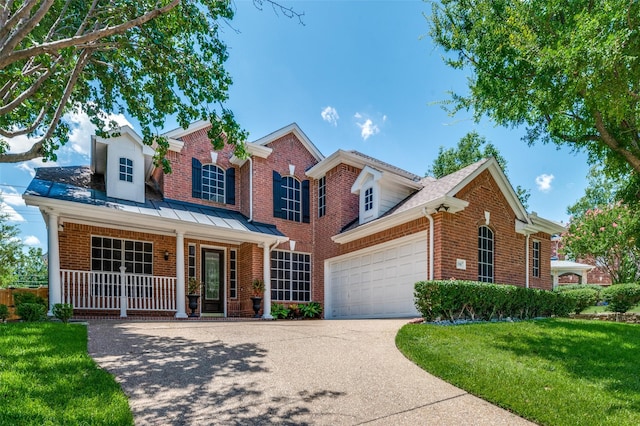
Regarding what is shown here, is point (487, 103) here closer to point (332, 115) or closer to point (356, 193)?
point (356, 193)

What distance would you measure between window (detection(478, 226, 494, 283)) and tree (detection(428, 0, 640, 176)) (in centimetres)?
338

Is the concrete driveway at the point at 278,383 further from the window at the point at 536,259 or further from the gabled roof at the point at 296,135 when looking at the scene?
the window at the point at 536,259

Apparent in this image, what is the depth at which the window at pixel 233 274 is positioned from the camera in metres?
13.8

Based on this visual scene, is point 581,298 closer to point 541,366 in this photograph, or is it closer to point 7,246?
point 541,366

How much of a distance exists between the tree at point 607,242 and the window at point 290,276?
743 inches

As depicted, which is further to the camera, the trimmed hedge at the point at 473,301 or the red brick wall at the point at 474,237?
the red brick wall at the point at 474,237

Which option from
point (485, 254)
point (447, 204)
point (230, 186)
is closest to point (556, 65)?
point (447, 204)

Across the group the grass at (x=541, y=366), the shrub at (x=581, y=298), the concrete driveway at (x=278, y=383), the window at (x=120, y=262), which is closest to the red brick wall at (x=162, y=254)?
the window at (x=120, y=262)

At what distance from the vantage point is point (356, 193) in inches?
556

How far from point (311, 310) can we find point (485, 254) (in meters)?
6.53

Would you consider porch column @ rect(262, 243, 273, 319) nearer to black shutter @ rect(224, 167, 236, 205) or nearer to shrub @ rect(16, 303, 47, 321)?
black shutter @ rect(224, 167, 236, 205)

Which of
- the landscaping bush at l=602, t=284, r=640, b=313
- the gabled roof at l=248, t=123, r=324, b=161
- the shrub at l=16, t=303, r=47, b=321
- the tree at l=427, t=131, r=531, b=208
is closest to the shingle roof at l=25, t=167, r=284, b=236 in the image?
the shrub at l=16, t=303, r=47, b=321

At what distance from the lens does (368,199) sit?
43.9 ft

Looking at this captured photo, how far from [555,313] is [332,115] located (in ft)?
37.3
